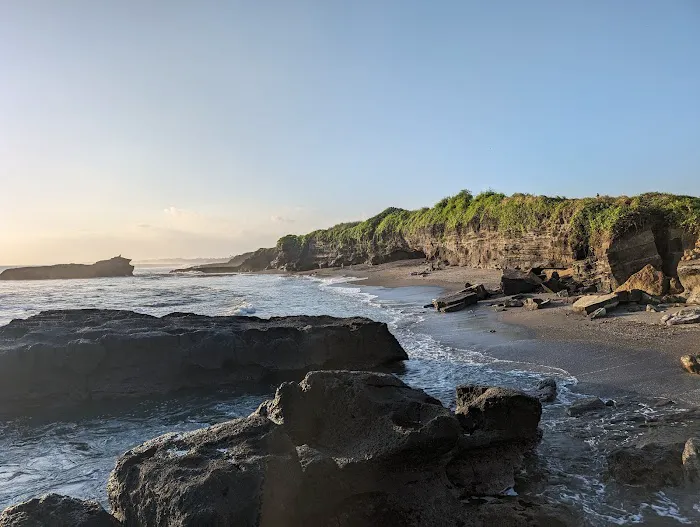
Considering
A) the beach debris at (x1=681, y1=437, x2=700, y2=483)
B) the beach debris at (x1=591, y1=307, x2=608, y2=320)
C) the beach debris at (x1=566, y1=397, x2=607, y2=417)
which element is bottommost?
the beach debris at (x1=566, y1=397, x2=607, y2=417)

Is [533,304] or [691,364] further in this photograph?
[533,304]

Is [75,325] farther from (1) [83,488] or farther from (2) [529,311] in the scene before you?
(2) [529,311]

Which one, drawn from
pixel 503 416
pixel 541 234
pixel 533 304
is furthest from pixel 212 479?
pixel 541 234

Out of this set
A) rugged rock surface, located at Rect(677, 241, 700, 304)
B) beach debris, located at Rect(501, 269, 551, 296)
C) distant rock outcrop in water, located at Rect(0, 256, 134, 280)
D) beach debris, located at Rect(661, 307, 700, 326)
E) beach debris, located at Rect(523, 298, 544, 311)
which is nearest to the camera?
beach debris, located at Rect(661, 307, 700, 326)

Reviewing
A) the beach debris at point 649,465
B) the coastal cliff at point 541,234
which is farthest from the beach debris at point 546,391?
the coastal cliff at point 541,234

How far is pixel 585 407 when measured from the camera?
7.10 metres

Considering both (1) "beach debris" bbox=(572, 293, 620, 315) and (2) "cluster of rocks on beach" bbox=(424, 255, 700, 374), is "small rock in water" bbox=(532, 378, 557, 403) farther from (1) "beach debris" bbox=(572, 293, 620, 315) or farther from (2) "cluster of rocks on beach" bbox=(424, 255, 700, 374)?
(1) "beach debris" bbox=(572, 293, 620, 315)

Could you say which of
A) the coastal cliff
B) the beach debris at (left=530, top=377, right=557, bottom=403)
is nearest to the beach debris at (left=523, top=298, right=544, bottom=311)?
the coastal cliff

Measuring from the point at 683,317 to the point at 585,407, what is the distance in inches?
235

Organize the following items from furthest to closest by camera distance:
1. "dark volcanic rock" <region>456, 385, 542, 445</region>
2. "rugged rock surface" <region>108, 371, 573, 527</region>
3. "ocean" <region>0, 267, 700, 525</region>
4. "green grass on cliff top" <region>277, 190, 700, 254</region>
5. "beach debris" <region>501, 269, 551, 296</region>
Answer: "beach debris" <region>501, 269, 551, 296</region> < "green grass on cliff top" <region>277, 190, 700, 254</region> < "dark volcanic rock" <region>456, 385, 542, 445</region> < "ocean" <region>0, 267, 700, 525</region> < "rugged rock surface" <region>108, 371, 573, 527</region>

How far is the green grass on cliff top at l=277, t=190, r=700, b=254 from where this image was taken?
17.2m

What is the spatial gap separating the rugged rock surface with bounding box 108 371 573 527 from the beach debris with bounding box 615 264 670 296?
1136 cm

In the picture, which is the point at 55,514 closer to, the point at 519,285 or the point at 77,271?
the point at 519,285

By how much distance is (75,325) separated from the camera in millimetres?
10820
